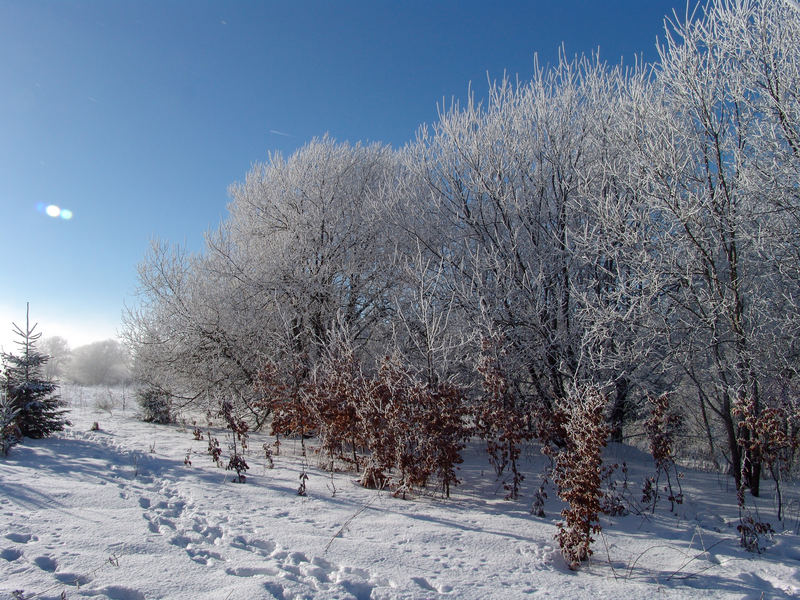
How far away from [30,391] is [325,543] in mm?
6466

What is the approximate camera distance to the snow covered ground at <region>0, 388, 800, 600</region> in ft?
9.31

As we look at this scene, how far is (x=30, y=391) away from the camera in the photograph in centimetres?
731

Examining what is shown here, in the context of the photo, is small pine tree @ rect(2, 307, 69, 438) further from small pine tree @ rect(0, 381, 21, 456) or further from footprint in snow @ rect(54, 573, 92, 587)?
footprint in snow @ rect(54, 573, 92, 587)

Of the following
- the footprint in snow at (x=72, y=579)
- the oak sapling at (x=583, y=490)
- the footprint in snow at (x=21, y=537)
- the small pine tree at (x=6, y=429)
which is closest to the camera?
the footprint in snow at (x=72, y=579)

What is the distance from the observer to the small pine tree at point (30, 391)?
7160 mm

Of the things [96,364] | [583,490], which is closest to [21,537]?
[583,490]

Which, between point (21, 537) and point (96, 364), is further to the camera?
point (96, 364)

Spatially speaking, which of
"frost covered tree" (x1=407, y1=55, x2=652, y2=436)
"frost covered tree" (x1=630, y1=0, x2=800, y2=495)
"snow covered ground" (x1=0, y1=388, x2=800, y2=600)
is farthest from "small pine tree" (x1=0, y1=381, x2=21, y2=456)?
"frost covered tree" (x1=630, y1=0, x2=800, y2=495)

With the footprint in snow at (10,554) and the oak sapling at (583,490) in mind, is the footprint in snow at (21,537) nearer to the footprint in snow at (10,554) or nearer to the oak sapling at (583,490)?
the footprint in snow at (10,554)

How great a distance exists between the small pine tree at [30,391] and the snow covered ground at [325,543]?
168 cm

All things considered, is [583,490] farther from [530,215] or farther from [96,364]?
[96,364]

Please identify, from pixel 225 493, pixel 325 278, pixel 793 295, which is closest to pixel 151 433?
pixel 325 278

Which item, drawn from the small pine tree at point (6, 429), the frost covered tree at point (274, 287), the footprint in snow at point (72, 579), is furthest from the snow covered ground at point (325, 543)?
the frost covered tree at point (274, 287)

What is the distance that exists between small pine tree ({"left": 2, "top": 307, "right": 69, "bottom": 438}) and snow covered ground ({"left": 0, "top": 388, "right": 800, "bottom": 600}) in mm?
1678
